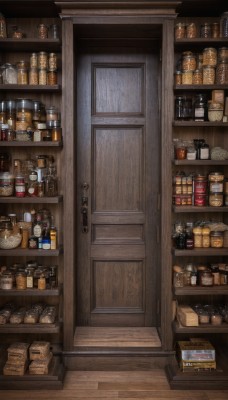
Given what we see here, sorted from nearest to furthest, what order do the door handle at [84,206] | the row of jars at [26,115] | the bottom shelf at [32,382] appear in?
1. the bottom shelf at [32,382]
2. the row of jars at [26,115]
3. the door handle at [84,206]

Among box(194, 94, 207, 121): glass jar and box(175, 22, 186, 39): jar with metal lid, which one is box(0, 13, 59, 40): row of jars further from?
box(194, 94, 207, 121): glass jar

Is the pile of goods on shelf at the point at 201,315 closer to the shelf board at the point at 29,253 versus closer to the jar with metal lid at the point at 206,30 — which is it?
the shelf board at the point at 29,253

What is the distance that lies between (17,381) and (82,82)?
217cm

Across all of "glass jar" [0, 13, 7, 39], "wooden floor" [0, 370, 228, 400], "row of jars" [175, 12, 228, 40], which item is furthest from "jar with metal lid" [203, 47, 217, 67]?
"wooden floor" [0, 370, 228, 400]

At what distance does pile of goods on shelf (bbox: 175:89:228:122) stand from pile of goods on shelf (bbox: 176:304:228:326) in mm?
1326

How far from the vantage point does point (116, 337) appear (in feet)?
10.7

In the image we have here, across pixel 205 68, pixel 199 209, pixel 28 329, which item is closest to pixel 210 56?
pixel 205 68

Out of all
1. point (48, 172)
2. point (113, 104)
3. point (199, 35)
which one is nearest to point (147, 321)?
point (48, 172)

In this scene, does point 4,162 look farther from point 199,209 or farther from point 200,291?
point 200,291

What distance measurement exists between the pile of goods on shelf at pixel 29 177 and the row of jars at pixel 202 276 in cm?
104

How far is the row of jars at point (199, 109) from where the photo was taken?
3.01 metres

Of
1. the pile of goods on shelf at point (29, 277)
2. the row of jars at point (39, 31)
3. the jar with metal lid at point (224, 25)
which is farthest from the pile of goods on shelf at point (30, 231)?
the jar with metal lid at point (224, 25)

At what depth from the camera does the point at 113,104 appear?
11.1ft

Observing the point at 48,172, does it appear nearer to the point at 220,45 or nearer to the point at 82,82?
the point at 82,82
